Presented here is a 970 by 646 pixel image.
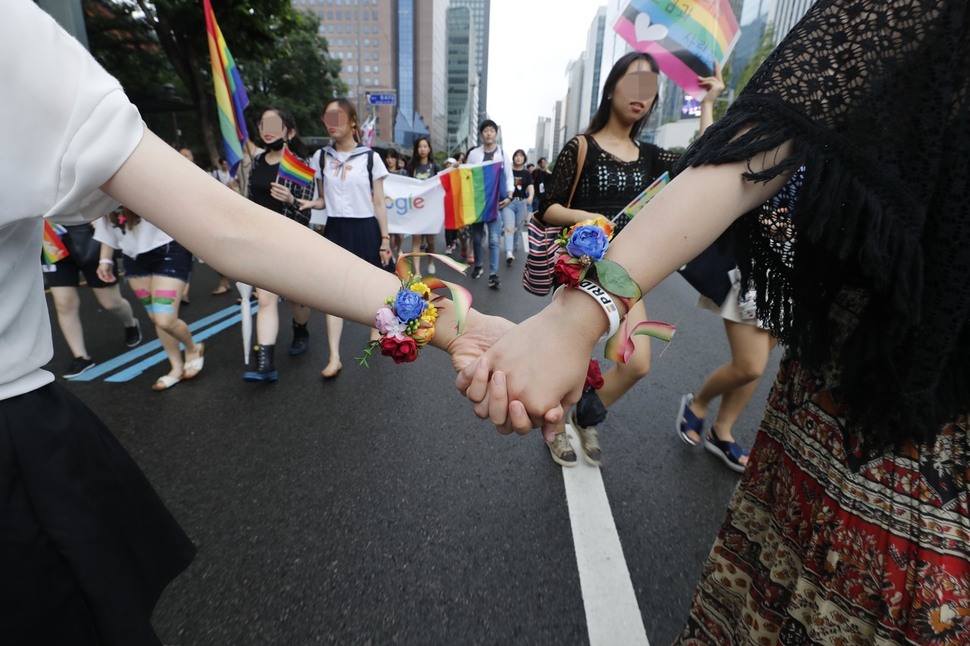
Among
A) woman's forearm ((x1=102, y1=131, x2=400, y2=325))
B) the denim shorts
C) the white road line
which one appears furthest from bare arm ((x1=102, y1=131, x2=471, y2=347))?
the denim shorts

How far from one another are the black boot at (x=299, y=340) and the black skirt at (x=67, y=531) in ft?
12.1

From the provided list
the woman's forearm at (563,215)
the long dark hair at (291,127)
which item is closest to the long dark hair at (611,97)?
the woman's forearm at (563,215)

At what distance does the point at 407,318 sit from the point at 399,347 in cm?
6

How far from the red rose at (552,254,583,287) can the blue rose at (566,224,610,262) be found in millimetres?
19

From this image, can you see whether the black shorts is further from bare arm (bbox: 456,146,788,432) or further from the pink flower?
bare arm (bbox: 456,146,788,432)

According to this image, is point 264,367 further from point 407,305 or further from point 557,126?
point 557,126

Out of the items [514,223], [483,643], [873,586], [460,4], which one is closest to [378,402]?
[483,643]

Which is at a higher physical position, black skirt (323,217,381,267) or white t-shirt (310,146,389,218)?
white t-shirt (310,146,389,218)

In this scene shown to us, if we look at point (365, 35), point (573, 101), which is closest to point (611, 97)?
point (573, 101)

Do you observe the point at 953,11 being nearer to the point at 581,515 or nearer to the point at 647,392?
the point at 581,515

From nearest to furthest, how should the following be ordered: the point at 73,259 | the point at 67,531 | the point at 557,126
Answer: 1. the point at 67,531
2. the point at 73,259
3. the point at 557,126

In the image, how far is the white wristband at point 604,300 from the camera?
934 millimetres

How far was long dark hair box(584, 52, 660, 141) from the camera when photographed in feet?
8.49

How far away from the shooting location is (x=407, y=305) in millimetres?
1094
